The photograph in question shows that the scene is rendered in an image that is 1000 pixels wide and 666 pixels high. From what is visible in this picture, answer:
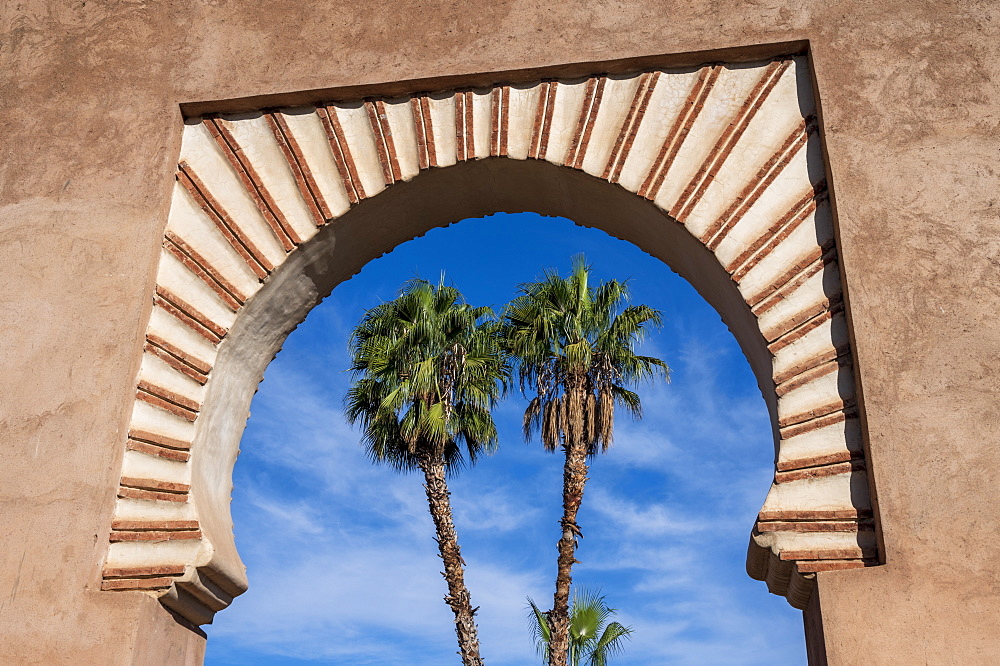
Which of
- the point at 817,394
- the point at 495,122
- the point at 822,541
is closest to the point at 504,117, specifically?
the point at 495,122

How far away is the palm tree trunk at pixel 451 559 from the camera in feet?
33.8

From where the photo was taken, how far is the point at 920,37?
10.9 ft

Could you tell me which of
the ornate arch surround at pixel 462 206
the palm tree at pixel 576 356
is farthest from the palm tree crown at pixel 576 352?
the ornate arch surround at pixel 462 206

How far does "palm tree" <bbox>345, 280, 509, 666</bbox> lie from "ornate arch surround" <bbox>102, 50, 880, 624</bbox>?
716 centimetres

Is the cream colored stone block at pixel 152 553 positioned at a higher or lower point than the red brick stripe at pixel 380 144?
lower

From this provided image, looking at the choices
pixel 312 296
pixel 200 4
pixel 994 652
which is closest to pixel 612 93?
pixel 312 296

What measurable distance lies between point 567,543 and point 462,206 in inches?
284

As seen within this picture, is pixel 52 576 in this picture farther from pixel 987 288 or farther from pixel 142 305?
pixel 987 288

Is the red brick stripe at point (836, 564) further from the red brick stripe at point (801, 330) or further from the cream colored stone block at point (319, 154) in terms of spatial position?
the cream colored stone block at point (319, 154)

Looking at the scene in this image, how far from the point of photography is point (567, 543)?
34.3 ft

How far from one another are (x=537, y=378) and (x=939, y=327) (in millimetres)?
8494

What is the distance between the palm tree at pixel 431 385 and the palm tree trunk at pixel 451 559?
1 centimetres

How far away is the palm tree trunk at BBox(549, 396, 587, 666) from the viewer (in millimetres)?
10219

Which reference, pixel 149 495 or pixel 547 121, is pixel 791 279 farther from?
pixel 149 495
